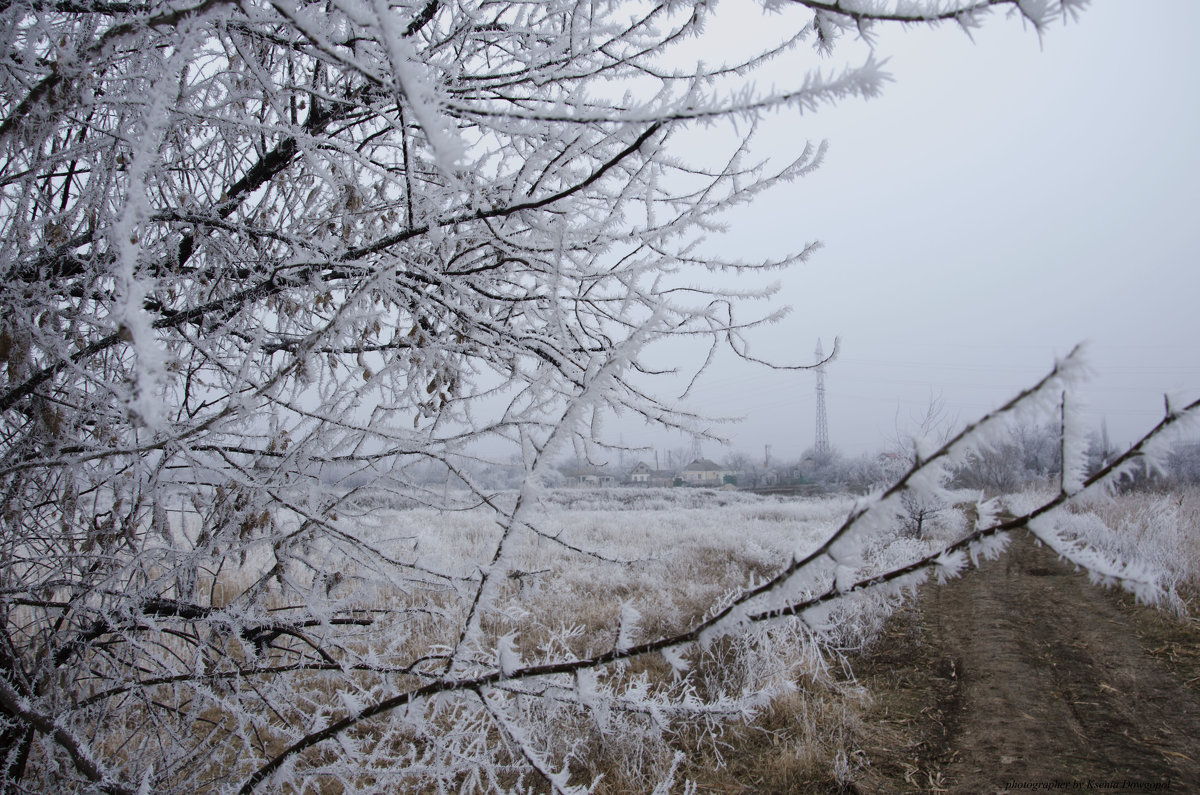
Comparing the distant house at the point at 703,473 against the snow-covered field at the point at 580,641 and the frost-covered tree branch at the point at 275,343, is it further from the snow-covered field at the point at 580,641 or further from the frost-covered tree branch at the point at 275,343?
the frost-covered tree branch at the point at 275,343

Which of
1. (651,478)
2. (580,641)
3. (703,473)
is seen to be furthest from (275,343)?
(703,473)

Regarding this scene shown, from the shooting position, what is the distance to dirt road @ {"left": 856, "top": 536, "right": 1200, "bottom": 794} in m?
4.22

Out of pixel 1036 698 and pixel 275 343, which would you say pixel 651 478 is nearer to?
pixel 1036 698

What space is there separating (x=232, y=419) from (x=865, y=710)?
19.6ft

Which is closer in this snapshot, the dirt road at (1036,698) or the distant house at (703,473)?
the dirt road at (1036,698)

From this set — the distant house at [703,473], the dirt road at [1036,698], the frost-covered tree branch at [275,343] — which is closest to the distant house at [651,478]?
the distant house at [703,473]

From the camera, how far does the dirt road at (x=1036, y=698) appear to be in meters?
4.22

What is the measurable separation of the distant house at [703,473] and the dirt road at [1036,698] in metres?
53.9

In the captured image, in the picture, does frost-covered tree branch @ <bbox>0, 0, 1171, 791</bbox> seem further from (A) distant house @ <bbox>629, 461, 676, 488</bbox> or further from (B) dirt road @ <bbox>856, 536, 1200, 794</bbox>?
(A) distant house @ <bbox>629, 461, 676, 488</bbox>

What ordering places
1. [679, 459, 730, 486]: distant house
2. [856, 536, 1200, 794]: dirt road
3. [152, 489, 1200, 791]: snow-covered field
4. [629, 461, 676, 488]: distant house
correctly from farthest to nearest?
1. [679, 459, 730, 486]: distant house
2. [629, 461, 676, 488]: distant house
3. [856, 536, 1200, 794]: dirt road
4. [152, 489, 1200, 791]: snow-covered field

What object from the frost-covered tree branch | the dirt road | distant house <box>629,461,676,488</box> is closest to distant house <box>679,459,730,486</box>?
distant house <box>629,461,676,488</box>

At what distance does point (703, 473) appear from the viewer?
210ft

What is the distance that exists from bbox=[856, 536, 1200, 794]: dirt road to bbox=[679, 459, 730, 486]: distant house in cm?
5388

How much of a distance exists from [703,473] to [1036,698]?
59315 millimetres
